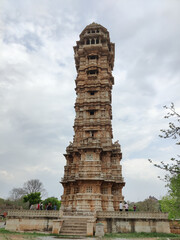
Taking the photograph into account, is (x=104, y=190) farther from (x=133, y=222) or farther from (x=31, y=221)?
(x=31, y=221)

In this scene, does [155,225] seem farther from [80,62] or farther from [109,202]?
[80,62]

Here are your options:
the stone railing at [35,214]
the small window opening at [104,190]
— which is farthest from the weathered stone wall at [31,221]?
the small window opening at [104,190]

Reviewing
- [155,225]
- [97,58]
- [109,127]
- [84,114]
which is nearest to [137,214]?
[155,225]

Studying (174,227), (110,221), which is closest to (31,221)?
(110,221)

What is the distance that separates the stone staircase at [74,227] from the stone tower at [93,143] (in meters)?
5.46


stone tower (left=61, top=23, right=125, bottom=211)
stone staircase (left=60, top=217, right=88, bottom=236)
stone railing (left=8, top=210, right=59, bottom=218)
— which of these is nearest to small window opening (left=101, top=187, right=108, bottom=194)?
stone tower (left=61, top=23, right=125, bottom=211)

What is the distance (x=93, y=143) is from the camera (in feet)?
99.5

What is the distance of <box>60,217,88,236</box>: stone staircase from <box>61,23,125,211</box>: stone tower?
546 cm

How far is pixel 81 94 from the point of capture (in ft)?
121

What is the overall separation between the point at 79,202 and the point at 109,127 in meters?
12.9

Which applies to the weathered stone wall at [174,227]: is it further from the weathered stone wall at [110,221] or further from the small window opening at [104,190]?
the small window opening at [104,190]

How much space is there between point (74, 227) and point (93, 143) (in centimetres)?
1297

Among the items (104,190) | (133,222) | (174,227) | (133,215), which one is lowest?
(174,227)

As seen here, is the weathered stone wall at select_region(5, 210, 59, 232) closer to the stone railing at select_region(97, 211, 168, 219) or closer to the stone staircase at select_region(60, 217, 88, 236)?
the stone staircase at select_region(60, 217, 88, 236)
